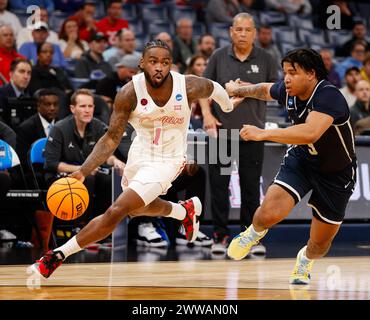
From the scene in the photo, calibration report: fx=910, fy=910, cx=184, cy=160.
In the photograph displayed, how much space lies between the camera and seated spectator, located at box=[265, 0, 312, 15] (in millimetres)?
17953

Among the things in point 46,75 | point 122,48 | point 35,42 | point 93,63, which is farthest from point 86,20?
point 46,75

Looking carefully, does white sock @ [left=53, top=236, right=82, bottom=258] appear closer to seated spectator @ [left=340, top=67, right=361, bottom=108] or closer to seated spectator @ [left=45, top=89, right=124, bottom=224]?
seated spectator @ [left=45, top=89, right=124, bottom=224]

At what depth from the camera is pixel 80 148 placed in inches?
411

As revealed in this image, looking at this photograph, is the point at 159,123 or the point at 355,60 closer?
the point at 159,123

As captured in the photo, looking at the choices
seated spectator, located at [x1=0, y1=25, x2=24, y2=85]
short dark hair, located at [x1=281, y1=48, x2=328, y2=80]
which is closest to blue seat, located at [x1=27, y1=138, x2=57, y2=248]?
seated spectator, located at [x1=0, y1=25, x2=24, y2=85]

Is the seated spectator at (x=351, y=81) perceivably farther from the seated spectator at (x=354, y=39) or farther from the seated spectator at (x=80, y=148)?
the seated spectator at (x=80, y=148)

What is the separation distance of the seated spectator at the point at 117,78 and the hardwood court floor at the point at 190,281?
3.93 meters

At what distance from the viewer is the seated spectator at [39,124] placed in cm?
1077

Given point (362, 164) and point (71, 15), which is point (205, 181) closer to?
point (362, 164)

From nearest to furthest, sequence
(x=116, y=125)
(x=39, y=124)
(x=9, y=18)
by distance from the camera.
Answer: (x=116, y=125), (x=39, y=124), (x=9, y=18)

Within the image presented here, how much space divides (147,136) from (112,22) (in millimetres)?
7863

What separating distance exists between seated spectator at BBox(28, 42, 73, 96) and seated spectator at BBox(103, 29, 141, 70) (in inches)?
50.7

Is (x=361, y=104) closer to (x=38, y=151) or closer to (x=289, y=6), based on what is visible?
(x=38, y=151)

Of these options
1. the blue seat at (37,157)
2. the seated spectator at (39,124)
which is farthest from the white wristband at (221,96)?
the seated spectator at (39,124)
